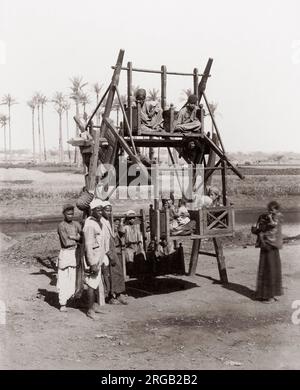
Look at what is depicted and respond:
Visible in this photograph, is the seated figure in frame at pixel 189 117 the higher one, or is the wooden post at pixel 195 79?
the wooden post at pixel 195 79

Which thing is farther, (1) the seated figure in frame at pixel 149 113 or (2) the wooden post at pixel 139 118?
(1) the seated figure in frame at pixel 149 113

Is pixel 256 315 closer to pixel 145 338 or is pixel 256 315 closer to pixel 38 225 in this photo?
pixel 145 338

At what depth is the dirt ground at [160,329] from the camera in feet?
23.6

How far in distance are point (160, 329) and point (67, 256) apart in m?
2.23

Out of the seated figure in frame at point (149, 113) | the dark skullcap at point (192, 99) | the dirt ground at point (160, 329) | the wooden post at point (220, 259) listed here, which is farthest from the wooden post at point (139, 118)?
the dirt ground at point (160, 329)

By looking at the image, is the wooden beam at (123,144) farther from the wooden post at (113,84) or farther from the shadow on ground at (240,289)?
the shadow on ground at (240,289)

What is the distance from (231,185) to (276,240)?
3323cm

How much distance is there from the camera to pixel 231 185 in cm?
4303

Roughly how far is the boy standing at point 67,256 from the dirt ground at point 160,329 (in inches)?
17.6

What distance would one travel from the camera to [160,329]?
869cm

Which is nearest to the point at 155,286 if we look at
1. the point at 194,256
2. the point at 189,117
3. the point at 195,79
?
the point at 194,256

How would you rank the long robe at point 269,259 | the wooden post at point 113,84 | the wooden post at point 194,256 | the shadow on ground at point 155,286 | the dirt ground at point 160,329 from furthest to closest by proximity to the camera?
the wooden post at point 194,256 < the shadow on ground at point 155,286 < the wooden post at point 113,84 < the long robe at point 269,259 < the dirt ground at point 160,329

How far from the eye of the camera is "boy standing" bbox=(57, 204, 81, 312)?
31.6 feet
